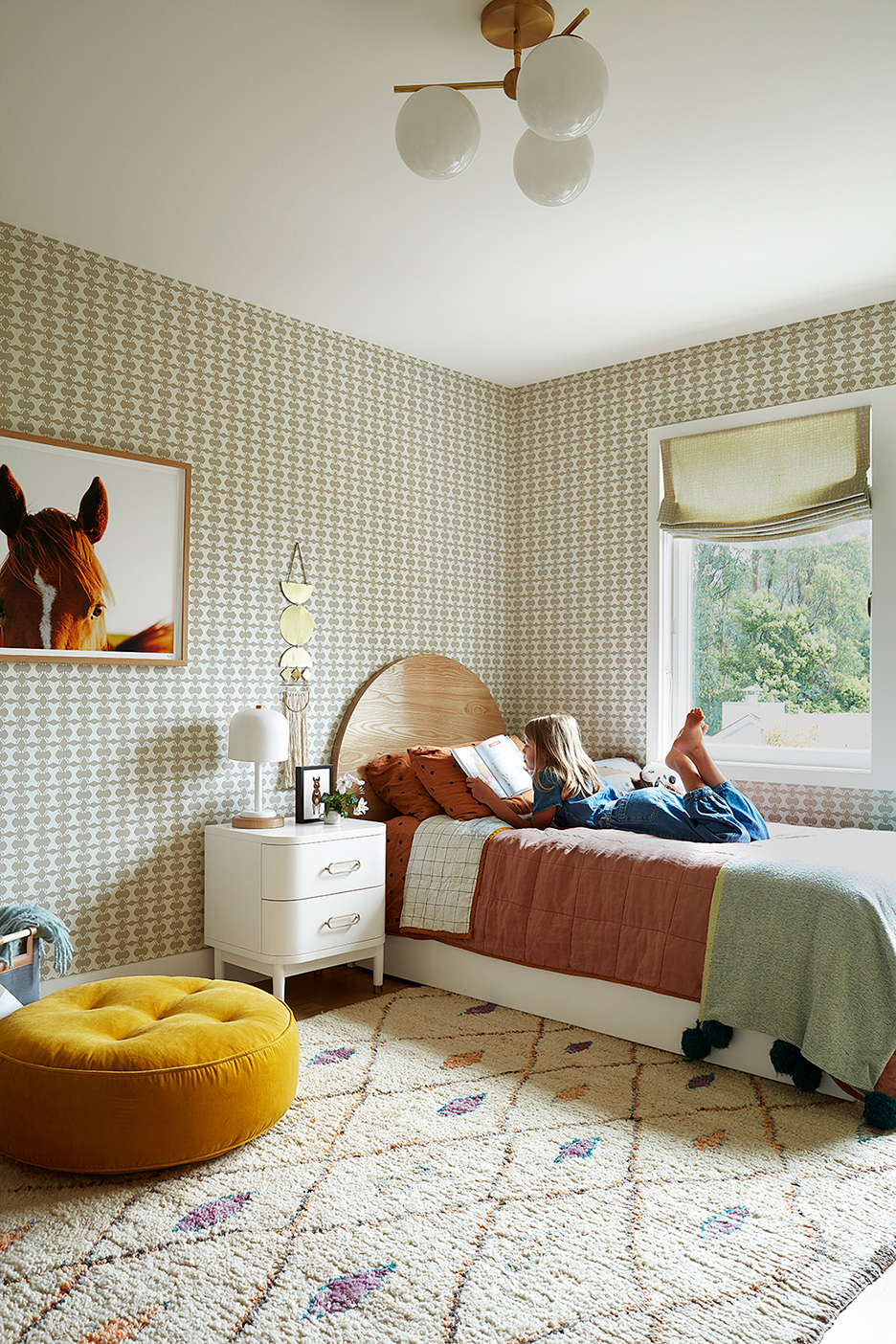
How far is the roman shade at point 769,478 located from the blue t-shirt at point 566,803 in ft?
4.50

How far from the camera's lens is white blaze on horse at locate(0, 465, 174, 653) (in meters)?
3.08

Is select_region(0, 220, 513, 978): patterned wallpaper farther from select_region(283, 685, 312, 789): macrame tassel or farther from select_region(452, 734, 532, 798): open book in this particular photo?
select_region(452, 734, 532, 798): open book

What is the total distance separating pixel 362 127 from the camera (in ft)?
8.34

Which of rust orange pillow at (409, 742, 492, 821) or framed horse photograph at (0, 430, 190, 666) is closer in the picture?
framed horse photograph at (0, 430, 190, 666)

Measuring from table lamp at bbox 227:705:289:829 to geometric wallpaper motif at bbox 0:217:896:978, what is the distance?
→ 8.3 inches

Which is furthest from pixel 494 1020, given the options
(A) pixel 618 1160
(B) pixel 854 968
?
(B) pixel 854 968

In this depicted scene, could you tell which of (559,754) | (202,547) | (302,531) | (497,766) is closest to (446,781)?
(497,766)

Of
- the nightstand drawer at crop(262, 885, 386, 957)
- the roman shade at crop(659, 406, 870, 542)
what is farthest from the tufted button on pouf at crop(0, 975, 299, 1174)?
the roman shade at crop(659, 406, 870, 542)

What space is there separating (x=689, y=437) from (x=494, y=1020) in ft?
8.48

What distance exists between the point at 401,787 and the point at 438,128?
254cm

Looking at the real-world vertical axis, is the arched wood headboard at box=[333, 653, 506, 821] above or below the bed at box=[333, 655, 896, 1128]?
above

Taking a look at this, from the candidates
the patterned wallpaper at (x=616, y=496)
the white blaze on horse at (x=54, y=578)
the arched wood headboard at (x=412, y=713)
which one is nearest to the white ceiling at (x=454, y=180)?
the patterned wallpaper at (x=616, y=496)

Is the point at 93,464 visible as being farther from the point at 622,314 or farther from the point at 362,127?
the point at 622,314

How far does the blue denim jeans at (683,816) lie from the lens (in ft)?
10.7
